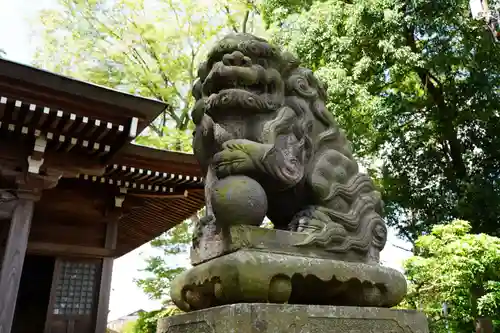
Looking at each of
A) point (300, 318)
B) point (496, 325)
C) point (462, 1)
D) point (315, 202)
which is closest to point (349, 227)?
point (315, 202)

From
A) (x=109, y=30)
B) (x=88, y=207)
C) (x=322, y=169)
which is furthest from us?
(x=109, y=30)

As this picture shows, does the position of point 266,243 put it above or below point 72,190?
below

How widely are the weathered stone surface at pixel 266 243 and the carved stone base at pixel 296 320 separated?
26cm

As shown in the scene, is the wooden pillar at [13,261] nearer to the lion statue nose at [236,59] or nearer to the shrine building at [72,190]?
the shrine building at [72,190]

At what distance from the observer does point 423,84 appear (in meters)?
9.91

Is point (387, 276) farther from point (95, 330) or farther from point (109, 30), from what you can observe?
point (109, 30)

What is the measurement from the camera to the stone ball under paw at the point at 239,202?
1845 millimetres

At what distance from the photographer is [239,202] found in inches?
72.5

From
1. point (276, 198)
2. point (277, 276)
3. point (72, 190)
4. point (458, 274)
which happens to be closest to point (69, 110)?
point (72, 190)

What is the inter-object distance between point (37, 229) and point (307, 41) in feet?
20.1

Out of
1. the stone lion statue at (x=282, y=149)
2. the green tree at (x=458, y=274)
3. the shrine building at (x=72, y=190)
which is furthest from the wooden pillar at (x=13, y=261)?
the green tree at (x=458, y=274)

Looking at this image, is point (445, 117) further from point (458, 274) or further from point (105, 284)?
point (105, 284)

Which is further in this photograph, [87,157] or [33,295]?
[33,295]

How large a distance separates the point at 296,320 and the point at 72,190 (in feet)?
18.5
